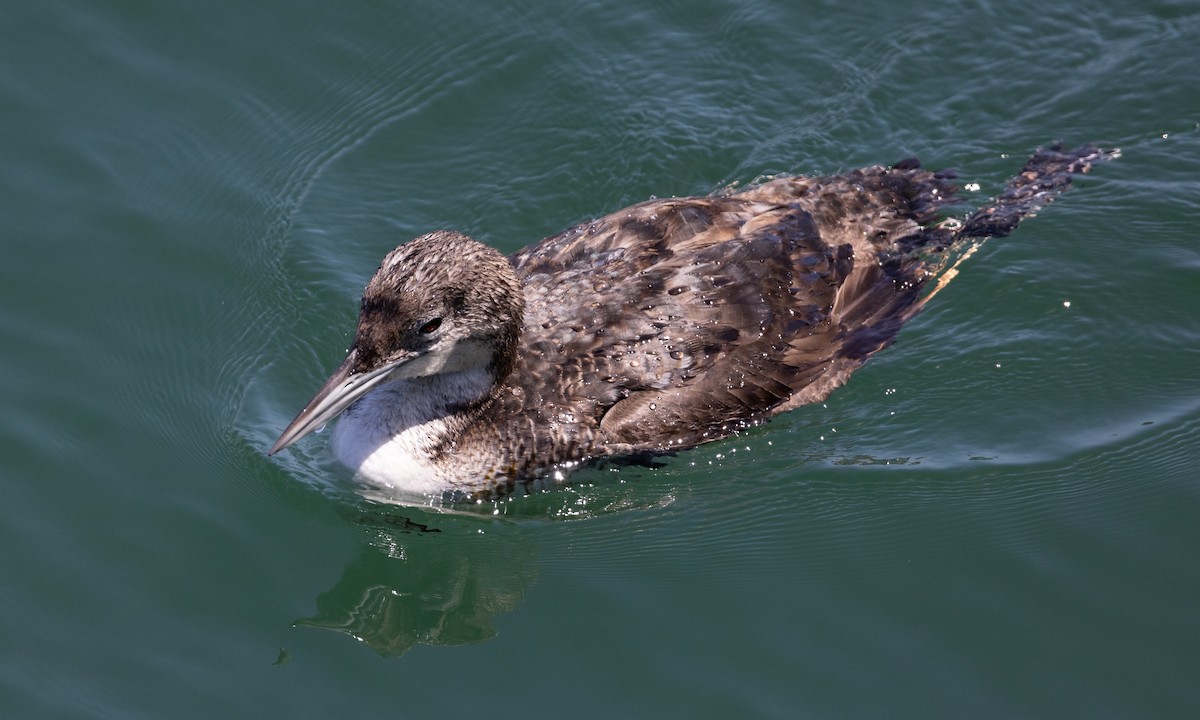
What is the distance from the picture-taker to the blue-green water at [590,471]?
301 inches

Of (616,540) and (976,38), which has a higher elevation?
(976,38)

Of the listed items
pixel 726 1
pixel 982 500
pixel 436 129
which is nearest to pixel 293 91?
pixel 436 129

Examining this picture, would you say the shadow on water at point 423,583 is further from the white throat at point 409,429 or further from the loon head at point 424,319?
the loon head at point 424,319

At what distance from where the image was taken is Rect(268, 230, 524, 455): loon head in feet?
26.7

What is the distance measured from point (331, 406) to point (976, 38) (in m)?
7.02

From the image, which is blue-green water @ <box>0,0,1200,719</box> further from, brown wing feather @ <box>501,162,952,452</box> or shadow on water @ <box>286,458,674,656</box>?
brown wing feather @ <box>501,162,952,452</box>

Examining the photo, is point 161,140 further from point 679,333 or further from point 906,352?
point 906,352

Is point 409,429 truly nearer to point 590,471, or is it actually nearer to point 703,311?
point 590,471

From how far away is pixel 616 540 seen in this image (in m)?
8.70

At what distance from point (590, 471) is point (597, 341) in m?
0.87

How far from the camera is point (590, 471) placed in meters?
9.08

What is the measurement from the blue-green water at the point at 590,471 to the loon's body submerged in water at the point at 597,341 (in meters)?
0.33

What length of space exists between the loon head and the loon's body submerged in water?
1cm

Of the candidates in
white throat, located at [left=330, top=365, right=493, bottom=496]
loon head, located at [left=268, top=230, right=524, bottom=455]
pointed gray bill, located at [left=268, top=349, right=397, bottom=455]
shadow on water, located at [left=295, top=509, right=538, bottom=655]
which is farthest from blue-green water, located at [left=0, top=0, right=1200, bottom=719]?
loon head, located at [left=268, top=230, right=524, bottom=455]
